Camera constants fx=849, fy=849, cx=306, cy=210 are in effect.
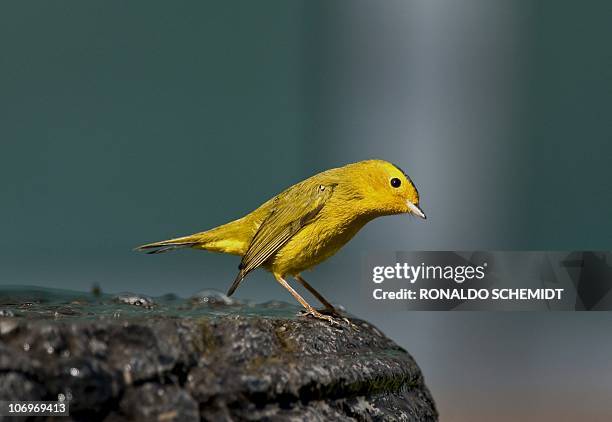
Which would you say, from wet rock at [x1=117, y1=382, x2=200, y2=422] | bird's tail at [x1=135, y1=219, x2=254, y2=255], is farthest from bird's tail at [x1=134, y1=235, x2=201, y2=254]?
wet rock at [x1=117, y1=382, x2=200, y2=422]

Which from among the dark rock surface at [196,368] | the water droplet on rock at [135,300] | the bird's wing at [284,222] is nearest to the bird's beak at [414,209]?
the bird's wing at [284,222]

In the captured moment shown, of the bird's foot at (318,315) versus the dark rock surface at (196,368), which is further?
the bird's foot at (318,315)

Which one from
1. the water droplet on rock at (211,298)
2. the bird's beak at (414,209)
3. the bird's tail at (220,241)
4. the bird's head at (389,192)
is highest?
the bird's head at (389,192)

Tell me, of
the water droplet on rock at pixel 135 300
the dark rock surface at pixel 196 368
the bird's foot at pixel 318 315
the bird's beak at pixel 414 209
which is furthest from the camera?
the bird's beak at pixel 414 209

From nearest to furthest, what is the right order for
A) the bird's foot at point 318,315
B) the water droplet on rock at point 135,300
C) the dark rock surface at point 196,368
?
the dark rock surface at point 196,368 → the bird's foot at point 318,315 → the water droplet on rock at point 135,300

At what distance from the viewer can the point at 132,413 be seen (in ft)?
6.98

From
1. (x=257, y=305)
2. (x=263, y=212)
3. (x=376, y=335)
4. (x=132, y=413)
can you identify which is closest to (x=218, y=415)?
(x=132, y=413)

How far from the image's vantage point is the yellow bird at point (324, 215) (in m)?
3.46

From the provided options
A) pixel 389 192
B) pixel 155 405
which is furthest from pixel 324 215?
pixel 155 405

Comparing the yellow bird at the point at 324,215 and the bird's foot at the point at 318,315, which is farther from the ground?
the yellow bird at the point at 324,215

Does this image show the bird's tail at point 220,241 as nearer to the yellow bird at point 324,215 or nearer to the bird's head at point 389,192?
the yellow bird at point 324,215

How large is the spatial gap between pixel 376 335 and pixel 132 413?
1207 millimetres

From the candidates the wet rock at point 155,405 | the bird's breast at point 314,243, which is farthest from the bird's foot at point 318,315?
the wet rock at point 155,405

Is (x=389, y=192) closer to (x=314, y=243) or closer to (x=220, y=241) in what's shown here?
(x=314, y=243)
